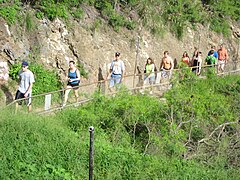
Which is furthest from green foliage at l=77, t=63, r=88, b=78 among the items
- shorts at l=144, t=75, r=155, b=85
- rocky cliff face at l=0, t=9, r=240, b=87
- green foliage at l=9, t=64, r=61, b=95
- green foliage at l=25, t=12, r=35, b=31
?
shorts at l=144, t=75, r=155, b=85

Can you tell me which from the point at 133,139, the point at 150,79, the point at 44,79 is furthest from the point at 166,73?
the point at 44,79

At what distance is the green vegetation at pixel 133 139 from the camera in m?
11.4

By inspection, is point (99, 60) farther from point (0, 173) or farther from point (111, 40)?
point (0, 173)

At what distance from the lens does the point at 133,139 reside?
13.8 metres

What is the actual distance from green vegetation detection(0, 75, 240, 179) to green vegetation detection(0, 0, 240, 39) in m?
4.62

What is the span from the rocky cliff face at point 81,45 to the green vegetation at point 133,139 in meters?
3.02

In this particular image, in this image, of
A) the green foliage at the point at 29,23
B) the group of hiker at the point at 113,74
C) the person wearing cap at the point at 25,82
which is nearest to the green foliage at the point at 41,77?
the group of hiker at the point at 113,74

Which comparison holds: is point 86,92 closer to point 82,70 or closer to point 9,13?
point 82,70

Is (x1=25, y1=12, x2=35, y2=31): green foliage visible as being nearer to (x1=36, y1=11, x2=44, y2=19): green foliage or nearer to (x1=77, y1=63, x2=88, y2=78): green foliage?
(x1=36, y1=11, x2=44, y2=19): green foliage

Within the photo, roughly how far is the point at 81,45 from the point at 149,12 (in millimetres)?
4513

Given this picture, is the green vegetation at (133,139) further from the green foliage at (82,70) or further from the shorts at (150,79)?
the green foliage at (82,70)

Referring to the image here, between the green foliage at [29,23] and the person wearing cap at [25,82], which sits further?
the green foliage at [29,23]

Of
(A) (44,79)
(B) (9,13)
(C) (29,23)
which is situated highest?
(B) (9,13)

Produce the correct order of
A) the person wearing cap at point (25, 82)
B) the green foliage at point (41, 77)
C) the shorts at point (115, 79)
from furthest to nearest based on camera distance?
the green foliage at point (41, 77) < the shorts at point (115, 79) < the person wearing cap at point (25, 82)
